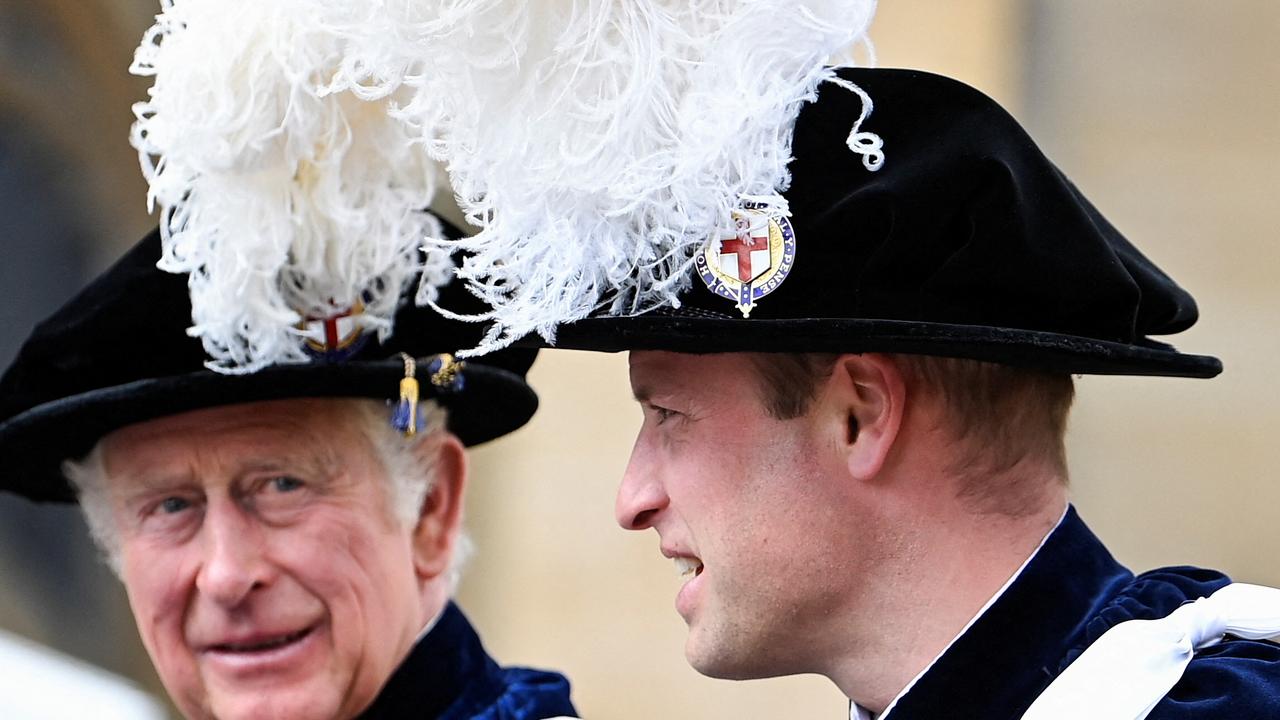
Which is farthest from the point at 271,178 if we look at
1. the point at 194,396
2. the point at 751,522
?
the point at 751,522

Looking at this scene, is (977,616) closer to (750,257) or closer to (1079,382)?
(750,257)

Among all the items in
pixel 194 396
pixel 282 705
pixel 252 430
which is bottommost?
pixel 282 705

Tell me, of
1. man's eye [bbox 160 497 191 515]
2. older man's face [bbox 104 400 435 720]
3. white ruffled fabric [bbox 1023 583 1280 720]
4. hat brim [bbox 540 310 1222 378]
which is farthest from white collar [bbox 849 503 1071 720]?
man's eye [bbox 160 497 191 515]

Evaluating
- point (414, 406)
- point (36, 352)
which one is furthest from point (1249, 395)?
point (36, 352)

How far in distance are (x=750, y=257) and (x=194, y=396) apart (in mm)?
1472

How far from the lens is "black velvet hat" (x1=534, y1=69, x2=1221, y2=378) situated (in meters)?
2.13

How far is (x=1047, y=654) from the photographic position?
2.16 m

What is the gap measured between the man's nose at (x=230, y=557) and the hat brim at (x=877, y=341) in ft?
4.15

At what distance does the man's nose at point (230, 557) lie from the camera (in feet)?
10.8

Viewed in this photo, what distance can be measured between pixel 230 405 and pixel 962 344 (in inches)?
70.2

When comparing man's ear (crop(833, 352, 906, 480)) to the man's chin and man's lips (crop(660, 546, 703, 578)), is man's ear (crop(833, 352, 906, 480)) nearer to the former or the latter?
man's lips (crop(660, 546, 703, 578))

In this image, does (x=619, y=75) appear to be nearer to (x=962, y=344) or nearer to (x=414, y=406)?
(x=962, y=344)

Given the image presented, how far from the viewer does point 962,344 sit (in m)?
2.09

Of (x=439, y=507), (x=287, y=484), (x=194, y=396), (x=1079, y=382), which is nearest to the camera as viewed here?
(x=194, y=396)
